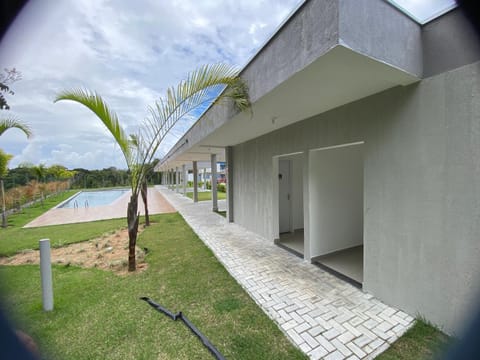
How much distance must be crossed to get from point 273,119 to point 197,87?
5.49ft

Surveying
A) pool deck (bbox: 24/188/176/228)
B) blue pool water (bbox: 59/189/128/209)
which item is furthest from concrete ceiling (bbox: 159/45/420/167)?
blue pool water (bbox: 59/189/128/209)

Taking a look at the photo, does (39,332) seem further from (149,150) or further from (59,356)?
(149,150)

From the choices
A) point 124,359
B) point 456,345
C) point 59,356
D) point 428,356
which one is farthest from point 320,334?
point 59,356

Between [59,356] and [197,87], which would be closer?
[59,356]

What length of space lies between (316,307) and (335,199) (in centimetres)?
247

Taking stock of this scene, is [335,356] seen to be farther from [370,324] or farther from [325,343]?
[370,324]

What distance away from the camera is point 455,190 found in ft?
7.05

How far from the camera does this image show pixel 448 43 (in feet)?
7.29

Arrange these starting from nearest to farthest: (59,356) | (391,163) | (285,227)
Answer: (59,356)
(391,163)
(285,227)

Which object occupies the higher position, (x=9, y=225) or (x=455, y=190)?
(x=455, y=190)

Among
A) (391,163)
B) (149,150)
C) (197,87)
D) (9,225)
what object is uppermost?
(197,87)

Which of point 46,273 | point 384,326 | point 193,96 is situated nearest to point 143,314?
point 46,273

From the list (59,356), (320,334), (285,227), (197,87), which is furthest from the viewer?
(285,227)

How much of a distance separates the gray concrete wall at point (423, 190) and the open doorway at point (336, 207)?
3.23 ft
